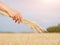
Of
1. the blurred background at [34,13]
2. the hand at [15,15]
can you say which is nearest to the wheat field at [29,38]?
the blurred background at [34,13]

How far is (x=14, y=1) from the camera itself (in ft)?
9.92

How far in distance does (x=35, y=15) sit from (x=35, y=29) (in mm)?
228

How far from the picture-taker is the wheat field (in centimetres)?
271

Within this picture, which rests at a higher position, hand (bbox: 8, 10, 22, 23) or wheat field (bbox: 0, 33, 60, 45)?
hand (bbox: 8, 10, 22, 23)

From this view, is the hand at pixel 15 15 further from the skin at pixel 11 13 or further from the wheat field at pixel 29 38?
the wheat field at pixel 29 38

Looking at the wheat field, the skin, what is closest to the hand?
the skin

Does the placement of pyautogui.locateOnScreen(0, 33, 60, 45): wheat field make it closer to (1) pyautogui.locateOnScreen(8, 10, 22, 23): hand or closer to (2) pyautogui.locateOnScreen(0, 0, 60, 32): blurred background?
(2) pyautogui.locateOnScreen(0, 0, 60, 32): blurred background

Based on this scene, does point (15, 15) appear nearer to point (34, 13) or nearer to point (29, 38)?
point (34, 13)

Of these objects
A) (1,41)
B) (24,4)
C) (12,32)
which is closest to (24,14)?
(24,4)

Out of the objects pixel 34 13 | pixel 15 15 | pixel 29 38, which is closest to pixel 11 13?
pixel 15 15

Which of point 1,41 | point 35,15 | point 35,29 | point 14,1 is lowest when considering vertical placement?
point 1,41

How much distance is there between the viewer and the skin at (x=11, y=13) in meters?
2.99

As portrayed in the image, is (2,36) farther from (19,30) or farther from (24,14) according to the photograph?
(24,14)

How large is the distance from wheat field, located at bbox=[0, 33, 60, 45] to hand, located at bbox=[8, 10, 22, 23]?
24cm
